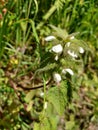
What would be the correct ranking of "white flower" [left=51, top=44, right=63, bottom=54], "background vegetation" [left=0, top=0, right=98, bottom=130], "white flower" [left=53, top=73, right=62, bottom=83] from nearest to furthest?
"white flower" [left=51, top=44, right=63, bottom=54] → "white flower" [left=53, top=73, right=62, bottom=83] → "background vegetation" [left=0, top=0, right=98, bottom=130]

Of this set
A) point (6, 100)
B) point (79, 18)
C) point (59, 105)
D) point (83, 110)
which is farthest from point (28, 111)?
point (79, 18)

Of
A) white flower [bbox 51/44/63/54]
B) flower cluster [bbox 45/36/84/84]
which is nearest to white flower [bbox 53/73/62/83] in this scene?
flower cluster [bbox 45/36/84/84]

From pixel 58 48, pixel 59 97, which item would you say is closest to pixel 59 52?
pixel 58 48

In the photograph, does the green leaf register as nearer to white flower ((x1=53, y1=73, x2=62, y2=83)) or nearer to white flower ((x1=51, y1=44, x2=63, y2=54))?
white flower ((x1=53, y1=73, x2=62, y2=83))

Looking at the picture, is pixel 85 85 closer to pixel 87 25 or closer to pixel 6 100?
pixel 87 25

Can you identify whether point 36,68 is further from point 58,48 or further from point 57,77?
point 58,48

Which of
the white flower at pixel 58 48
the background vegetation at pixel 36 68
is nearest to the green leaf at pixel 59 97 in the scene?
the background vegetation at pixel 36 68

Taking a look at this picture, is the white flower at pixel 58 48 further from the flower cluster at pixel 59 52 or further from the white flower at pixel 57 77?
the white flower at pixel 57 77

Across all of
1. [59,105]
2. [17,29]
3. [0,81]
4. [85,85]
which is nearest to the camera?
[59,105]
